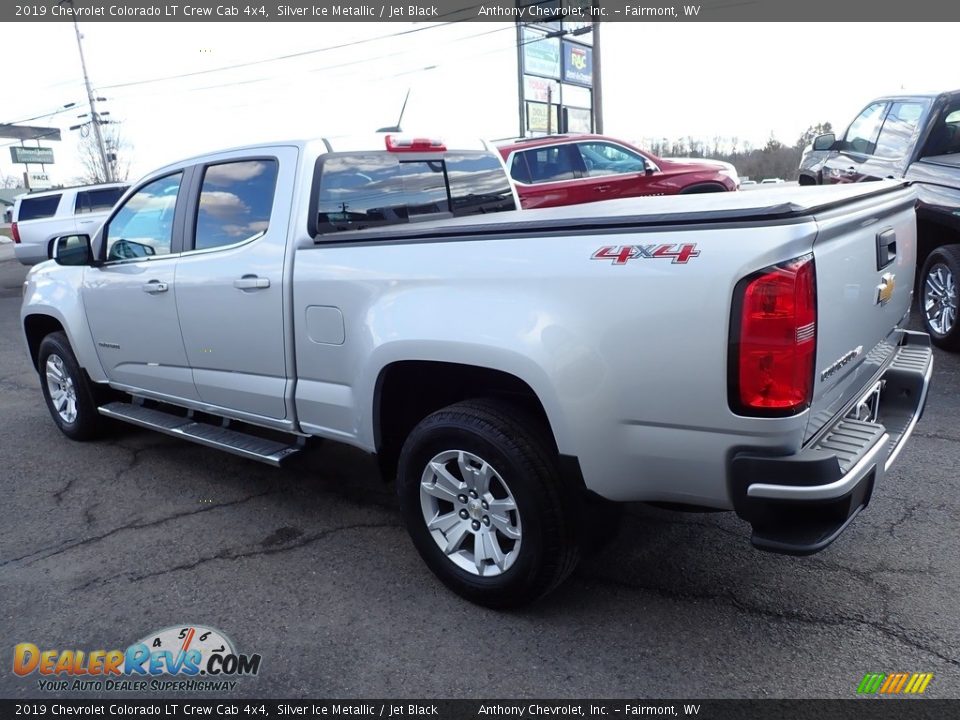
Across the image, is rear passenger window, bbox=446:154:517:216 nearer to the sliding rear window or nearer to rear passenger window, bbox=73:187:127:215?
the sliding rear window

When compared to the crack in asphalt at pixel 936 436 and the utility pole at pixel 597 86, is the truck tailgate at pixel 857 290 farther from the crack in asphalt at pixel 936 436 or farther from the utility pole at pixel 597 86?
the utility pole at pixel 597 86

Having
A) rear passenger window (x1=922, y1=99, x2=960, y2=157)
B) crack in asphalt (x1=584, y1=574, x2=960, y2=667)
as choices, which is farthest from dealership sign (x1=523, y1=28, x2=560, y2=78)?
crack in asphalt (x1=584, y1=574, x2=960, y2=667)

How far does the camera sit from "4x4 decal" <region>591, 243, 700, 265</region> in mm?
2363

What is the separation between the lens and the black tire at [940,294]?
5934mm

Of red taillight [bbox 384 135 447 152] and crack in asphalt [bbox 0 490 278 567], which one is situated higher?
red taillight [bbox 384 135 447 152]

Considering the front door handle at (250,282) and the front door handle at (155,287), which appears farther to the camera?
the front door handle at (155,287)

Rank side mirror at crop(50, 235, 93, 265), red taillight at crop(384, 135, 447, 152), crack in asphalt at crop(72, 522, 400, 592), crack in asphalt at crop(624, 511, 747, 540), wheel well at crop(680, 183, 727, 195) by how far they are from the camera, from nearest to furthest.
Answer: crack in asphalt at crop(72, 522, 400, 592), crack in asphalt at crop(624, 511, 747, 540), red taillight at crop(384, 135, 447, 152), side mirror at crop(50, 235, 93, 265), wheel well at crop(680, 183, 727, 195)

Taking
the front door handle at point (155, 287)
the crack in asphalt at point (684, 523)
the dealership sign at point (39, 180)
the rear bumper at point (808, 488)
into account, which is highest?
the front door handle at point (155, 287)

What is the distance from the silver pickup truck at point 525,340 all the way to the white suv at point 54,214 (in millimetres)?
12631

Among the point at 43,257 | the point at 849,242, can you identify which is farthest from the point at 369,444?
the point at 43,257

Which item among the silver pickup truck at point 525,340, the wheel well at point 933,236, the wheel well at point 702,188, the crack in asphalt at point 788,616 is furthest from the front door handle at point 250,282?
the wheel well at point 702,188

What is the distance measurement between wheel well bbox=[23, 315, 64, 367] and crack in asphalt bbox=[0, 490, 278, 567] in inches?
81.1

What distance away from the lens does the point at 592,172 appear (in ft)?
33.4

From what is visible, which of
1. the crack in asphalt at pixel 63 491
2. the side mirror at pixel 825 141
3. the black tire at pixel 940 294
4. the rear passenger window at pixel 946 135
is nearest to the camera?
the crack in asphalt at pixel 63 491
